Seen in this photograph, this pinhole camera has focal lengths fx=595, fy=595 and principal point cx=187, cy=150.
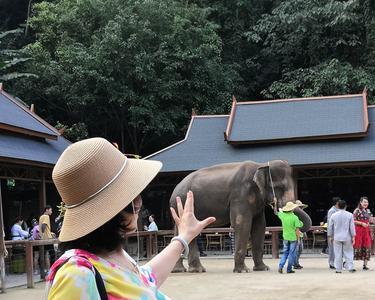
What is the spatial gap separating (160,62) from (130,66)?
1441 mm

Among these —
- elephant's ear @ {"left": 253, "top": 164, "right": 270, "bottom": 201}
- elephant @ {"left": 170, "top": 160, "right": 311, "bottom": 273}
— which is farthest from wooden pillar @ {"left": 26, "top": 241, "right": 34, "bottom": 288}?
elephant's ear @ {"left": 253, "top": 164, "right": 270, "bottom": 201}

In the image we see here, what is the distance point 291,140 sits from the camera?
20.8 m

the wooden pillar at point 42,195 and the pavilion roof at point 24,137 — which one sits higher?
the pavilion roof at point 24,137

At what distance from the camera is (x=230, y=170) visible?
1370 centimetres

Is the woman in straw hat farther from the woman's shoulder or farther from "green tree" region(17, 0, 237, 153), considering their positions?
"green tree" region(17, 0, 237, 153)

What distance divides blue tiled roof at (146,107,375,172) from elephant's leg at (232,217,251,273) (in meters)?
6.89

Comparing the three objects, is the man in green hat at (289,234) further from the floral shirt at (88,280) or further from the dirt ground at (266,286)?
the floral shirt at (88,280)

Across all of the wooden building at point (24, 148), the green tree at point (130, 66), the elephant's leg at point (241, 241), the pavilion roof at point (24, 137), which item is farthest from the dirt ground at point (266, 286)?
the green tree at point (130, 66)

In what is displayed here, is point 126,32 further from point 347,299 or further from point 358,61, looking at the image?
point 347,299

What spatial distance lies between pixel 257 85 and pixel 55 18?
11.5 metres

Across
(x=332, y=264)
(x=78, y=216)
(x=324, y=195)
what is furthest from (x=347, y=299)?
(x=324, y=195)

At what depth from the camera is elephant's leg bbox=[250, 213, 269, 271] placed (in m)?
12.9

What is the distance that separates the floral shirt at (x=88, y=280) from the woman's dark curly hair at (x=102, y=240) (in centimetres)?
4

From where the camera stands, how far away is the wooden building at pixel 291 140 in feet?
64.8
